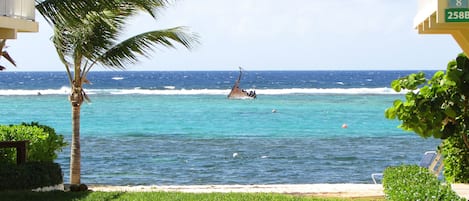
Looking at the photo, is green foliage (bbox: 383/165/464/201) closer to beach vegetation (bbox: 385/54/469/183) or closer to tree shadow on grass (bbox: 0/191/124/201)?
beach vegetation (bbox: 385/54/469/183)

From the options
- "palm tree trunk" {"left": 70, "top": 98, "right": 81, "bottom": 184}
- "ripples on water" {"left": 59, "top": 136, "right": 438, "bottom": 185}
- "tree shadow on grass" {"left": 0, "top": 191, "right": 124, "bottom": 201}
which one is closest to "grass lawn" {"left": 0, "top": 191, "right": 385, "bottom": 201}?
"tree shadow on grass" {"left": 0, "top": 191, "right": 124, "bottom": 201}

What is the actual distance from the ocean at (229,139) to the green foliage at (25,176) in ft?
24.0

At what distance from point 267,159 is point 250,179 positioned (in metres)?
4.20

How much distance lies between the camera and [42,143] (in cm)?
1322

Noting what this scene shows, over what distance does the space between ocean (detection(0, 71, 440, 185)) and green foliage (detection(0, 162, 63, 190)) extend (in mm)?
7324

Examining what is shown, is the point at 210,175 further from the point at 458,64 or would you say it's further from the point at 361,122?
the point at 361,122

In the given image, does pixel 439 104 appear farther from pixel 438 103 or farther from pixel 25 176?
pixel 25 176

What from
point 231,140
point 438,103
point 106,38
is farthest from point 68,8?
point 231,140

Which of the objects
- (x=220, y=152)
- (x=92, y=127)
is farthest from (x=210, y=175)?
(x=92, y=127)

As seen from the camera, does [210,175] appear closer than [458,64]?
No

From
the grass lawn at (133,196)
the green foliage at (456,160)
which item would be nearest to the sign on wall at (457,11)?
the grass lawn at (133,196)

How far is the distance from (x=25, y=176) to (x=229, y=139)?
20954 millimetres

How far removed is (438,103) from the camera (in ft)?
28.6

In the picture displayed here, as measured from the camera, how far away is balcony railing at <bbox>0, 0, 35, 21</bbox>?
1084cm
